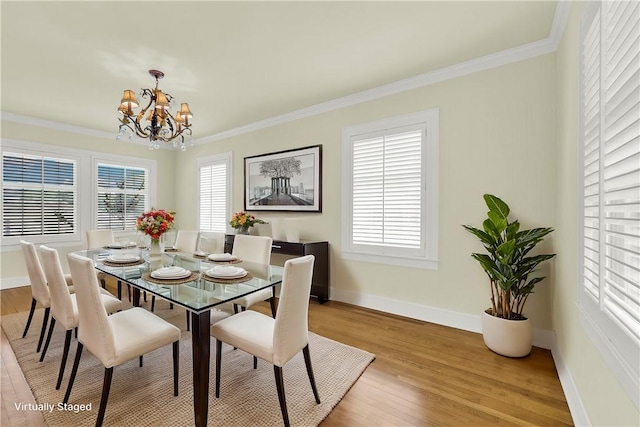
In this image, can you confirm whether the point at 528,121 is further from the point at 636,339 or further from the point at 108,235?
the point at 108,235

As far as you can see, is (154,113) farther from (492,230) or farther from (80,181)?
(80,181)

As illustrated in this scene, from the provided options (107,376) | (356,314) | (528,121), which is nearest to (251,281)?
(107,376)

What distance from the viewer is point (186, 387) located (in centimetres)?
199

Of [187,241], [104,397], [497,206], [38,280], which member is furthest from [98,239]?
[497,206]

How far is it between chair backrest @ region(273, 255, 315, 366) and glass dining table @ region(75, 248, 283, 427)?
13.5 inches

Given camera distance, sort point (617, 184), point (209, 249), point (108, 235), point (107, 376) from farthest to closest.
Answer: point (108, 235), point (209, 249), point (107, 376), point (617, 184)

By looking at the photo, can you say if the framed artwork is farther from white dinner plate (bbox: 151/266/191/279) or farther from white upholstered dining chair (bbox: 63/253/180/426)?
white upholstered dining chair (bbox: 63/253/180/426)

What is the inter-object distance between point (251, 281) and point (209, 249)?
140 cm

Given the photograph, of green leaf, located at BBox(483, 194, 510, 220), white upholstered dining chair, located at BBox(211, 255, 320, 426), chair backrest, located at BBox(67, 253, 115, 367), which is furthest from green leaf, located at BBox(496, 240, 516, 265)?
chair backrest, located at BBox(67, 253, 115, 367)

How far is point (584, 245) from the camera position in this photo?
1614 millimetres

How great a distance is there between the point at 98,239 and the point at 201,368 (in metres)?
3.23

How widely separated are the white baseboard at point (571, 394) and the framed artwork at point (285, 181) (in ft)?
9.36

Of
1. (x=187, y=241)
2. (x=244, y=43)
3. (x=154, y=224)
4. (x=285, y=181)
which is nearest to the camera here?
(x=244, y=43)

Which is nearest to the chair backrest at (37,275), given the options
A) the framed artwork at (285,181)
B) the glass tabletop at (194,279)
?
the glass tabletop at (194,279)
